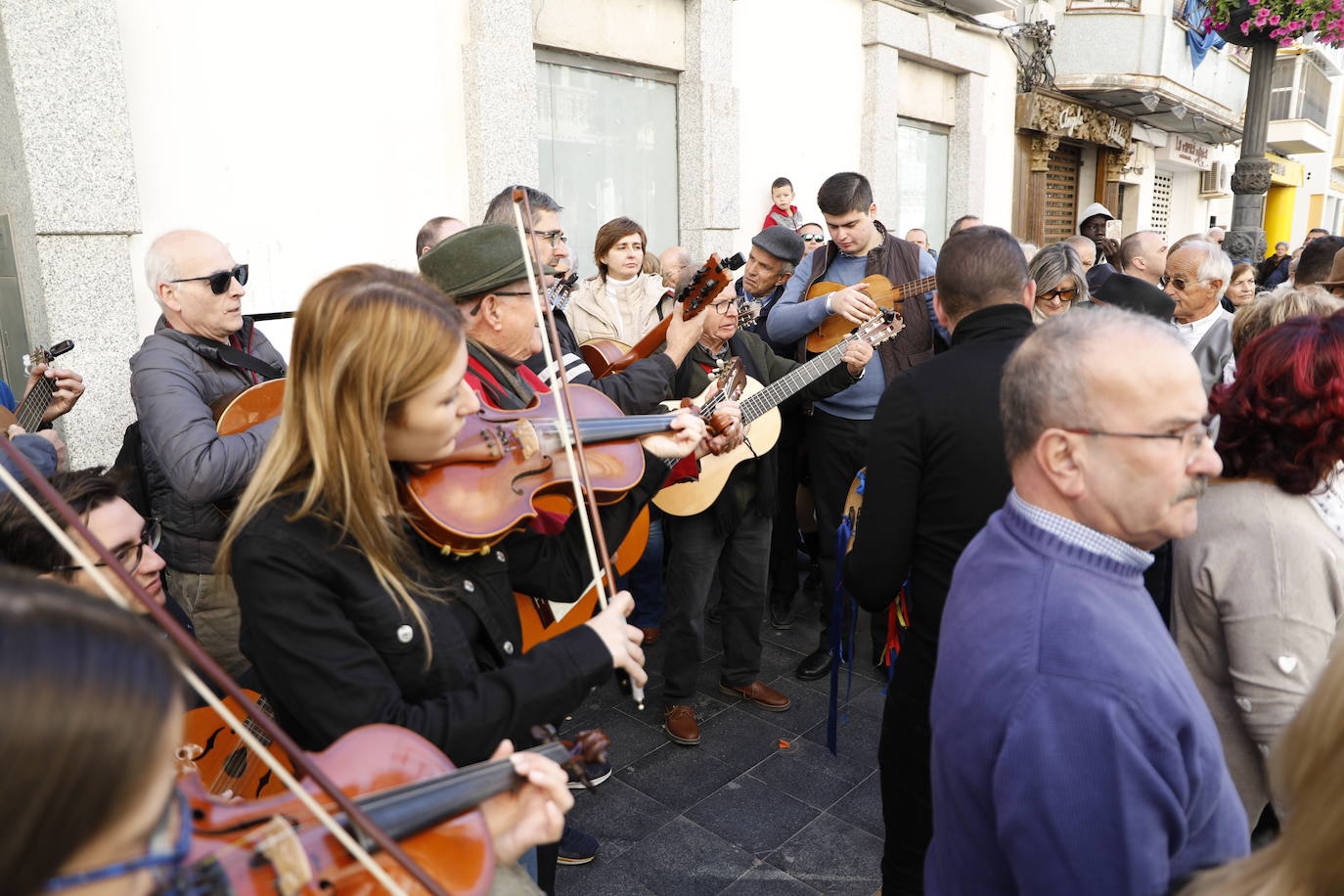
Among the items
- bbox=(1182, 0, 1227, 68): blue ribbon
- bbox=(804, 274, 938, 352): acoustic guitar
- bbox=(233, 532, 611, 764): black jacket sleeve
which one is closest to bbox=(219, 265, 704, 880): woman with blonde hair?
bbox=(233, 532, 611, 764): black jacket sleeve

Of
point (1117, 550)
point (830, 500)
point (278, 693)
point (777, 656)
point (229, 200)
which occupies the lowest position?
point (777, 656)

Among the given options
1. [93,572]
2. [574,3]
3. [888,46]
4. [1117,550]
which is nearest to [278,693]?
[93,572]

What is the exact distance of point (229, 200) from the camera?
14.7 feet

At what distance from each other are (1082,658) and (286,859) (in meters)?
1.03

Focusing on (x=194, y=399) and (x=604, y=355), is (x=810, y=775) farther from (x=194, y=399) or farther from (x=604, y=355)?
(x=194, y=399)

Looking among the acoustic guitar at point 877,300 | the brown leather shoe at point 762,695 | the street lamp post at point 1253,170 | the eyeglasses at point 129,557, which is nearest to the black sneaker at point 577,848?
the brown leather shoe at point 762,695

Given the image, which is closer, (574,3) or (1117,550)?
(1117,550)

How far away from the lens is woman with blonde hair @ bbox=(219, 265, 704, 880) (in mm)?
1405

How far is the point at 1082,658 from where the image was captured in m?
1.17

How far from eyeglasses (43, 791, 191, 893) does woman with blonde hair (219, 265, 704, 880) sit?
1.89ft

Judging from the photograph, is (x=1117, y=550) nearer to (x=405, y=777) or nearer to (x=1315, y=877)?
(x=1315, y=877)

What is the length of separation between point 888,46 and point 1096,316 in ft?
27.5

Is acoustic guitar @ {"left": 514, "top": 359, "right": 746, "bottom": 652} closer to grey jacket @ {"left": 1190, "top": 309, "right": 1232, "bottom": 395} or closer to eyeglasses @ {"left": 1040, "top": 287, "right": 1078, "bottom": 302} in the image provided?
eyeglasses @ {"left": 1040, "top": 287, "right": 1078, "bottom": 302}

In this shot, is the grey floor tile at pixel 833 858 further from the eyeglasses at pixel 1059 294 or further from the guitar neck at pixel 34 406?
the guitar neck at pixel 34 406
